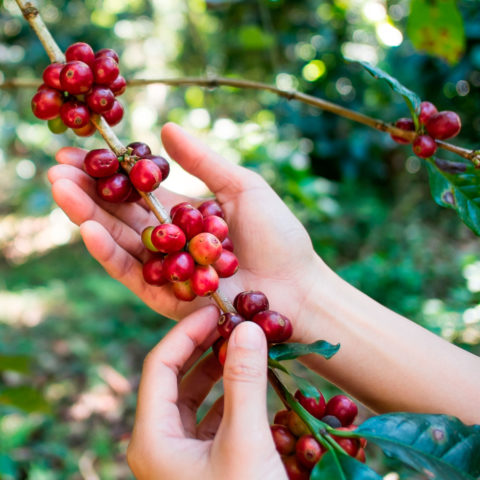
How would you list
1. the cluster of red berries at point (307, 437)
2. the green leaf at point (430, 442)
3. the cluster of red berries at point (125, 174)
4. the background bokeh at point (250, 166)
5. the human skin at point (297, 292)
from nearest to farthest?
1. the green leaf at point (430, 442)
2. the cluster of red berries at point (307, 437)
3. the cluster of red berries at point (125, 174)
4. the human skin at point (297, 292)
5. the background bokeh at point (250, 166)

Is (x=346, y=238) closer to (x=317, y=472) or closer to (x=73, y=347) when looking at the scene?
(x=73, y=347)

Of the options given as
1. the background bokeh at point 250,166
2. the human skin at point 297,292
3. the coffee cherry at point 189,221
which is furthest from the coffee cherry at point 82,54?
the background bokeh at point 250,166

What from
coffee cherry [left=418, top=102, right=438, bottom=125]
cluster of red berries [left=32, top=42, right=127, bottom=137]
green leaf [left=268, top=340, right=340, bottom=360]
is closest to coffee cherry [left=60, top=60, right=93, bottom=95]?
cluster of red berries [left=32, top=42, right=127, bottom=137]

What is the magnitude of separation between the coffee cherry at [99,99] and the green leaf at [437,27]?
1246mm

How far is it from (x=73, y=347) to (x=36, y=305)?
0.85m

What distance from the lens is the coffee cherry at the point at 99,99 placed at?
1275 millimetres

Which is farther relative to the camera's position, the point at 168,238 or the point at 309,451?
the point at 168,238

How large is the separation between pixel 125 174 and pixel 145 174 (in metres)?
0.19

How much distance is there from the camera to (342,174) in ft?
17.0

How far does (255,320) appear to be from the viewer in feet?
3.91

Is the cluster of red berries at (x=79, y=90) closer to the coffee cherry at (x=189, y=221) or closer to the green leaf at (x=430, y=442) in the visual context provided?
the coffee cherry at (x=189, y=221)

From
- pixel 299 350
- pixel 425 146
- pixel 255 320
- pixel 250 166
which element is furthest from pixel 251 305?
pixel 250 166

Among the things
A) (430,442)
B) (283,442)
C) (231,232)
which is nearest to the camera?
(430,442)

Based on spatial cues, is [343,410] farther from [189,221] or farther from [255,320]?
[189,221]
